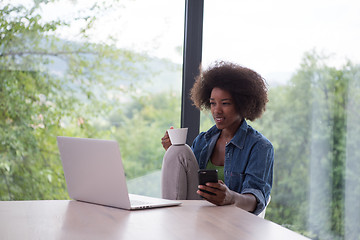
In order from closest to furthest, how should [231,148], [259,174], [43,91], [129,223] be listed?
[129,223] → [259,174] → [231,148] → [43,91]

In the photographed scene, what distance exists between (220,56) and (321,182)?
1120mm

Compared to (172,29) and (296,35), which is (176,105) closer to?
(172,29)

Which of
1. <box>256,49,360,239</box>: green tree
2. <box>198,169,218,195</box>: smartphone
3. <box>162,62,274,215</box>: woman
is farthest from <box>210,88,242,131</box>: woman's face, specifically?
<box>256,49,360,239</box>: green tree

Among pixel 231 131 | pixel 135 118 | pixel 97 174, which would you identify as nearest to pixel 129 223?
pixel 97 174

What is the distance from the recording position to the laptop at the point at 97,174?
1593mm

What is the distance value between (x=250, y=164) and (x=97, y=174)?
2.87 ft

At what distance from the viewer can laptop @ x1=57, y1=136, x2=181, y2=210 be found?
1593mm

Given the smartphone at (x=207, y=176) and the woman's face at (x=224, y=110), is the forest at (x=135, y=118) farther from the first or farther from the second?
the smartphone at (x=207, y=176)

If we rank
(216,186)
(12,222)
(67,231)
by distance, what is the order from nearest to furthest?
(67,231), (12,222), (216,186)

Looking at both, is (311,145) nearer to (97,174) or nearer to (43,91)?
(43,91)

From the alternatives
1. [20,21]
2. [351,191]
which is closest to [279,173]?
[351,191]

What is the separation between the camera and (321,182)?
328 centimetres

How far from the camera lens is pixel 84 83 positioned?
3.24 m

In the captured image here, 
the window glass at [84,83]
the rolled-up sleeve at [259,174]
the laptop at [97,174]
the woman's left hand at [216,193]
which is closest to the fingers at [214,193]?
the woman's left hand at [216,193]
